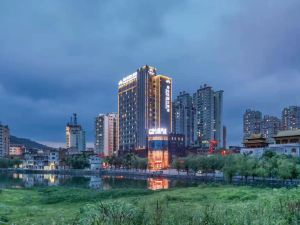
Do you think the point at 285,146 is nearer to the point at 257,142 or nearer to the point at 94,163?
the point at 257,142

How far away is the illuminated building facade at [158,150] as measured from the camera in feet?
415

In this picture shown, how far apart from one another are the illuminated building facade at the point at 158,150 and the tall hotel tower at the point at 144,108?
3093cm

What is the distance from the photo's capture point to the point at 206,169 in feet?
275

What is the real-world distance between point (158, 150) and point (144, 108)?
44173 millimetres

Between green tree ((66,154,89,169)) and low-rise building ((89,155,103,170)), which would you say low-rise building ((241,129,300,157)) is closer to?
green tree ((66,154,89,169))

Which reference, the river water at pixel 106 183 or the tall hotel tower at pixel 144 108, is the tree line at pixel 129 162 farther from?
the river water at pixel 106 183

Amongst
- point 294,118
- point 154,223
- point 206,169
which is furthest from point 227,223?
point 294,118

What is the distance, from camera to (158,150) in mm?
127312

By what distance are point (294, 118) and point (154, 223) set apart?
208m

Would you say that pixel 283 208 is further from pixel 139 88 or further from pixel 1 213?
pixel 139 88

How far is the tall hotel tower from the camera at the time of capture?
547 ft

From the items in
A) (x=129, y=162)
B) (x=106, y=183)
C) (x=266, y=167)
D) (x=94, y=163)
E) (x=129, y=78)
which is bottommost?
(x=106, y=183)

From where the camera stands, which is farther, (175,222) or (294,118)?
(294,118)

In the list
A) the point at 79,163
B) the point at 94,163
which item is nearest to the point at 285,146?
the point at 79,163
